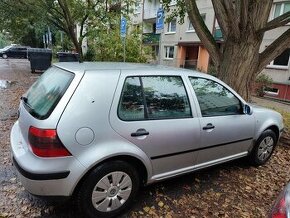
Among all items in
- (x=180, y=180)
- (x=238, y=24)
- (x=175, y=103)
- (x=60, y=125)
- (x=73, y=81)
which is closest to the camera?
(x=60, y=125)

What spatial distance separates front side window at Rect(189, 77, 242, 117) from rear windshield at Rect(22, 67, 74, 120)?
1.59m

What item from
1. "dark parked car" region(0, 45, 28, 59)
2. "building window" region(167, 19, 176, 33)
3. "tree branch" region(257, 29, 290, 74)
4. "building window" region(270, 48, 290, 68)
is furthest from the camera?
"dark parked car" region(0, 45, 28, 59)

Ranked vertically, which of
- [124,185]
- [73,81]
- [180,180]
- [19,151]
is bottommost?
[180,180]

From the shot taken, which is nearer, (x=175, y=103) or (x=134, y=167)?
(x=134, y=167)

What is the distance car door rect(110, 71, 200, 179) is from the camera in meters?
2.88

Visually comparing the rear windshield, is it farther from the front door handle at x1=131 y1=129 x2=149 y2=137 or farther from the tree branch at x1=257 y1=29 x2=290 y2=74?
the tree branch at x1=257 y1=29 x2=290 y2=74

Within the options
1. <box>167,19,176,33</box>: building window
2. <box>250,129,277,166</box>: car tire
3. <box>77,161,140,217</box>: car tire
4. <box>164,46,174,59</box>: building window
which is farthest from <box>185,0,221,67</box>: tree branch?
<box>164,46,174,59</box>: building window

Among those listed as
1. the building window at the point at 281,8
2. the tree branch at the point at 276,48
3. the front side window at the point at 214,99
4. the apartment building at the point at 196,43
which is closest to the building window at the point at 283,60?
the apartment building at the point at 196,43

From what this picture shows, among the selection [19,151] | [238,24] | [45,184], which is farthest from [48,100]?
[238,24]

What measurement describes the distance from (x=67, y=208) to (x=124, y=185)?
72 centimetres

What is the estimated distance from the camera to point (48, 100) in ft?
9.15

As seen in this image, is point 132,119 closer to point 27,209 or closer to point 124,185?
point 124,185

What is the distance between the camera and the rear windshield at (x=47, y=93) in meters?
2.69

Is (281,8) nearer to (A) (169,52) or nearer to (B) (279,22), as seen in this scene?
(A) (169,52)
